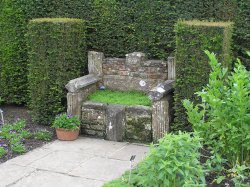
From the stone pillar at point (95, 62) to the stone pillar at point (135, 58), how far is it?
496 mm

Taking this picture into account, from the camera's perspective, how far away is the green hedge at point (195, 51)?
5.62 metres

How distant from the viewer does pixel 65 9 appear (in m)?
7.32

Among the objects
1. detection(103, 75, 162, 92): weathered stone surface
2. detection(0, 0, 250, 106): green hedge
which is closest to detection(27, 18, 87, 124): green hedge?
detection(0, 0, 250, 106): green hedge

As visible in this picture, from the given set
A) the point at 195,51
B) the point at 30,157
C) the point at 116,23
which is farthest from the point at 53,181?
the point at 116,23

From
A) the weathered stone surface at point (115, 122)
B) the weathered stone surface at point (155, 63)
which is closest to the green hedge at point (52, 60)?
the weathered stone surface at point (115, 122)

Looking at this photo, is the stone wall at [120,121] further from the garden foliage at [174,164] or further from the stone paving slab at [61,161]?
the garden foliage at [174,164]

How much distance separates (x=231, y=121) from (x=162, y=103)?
1.78 metres

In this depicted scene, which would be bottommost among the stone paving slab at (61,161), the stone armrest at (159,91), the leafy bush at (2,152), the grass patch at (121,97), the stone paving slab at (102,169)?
the stone paving slab at (102,169)

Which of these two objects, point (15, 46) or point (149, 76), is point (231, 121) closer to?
point (149, 76)

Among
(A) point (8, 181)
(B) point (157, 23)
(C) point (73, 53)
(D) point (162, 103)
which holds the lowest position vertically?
(A) point (8, 181)

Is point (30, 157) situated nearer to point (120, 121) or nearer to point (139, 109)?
point (120, 121)

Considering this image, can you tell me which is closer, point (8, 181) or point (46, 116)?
point (8, 181)

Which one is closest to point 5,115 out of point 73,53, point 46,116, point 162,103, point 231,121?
point 46,116

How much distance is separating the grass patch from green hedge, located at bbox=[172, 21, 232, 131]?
2.12 feet
